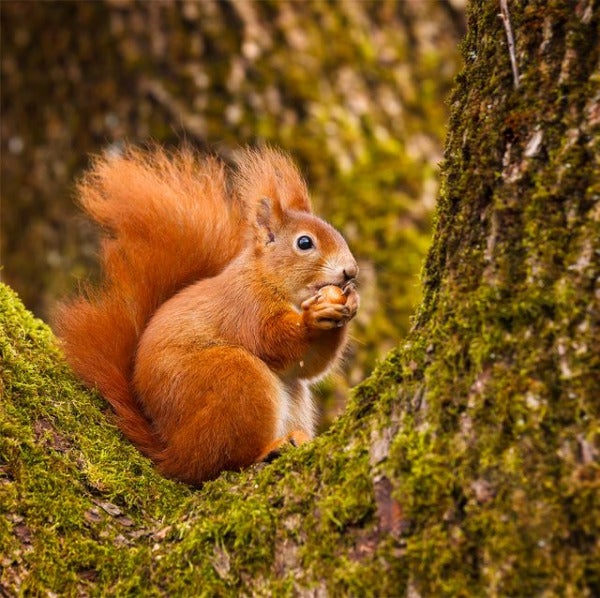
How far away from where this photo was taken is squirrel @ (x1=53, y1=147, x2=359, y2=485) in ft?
7.11

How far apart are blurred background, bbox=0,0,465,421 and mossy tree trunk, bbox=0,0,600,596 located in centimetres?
228

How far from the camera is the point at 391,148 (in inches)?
168

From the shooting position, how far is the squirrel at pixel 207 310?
2166 mm

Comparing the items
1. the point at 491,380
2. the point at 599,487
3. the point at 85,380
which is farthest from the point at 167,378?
the point at 599,487

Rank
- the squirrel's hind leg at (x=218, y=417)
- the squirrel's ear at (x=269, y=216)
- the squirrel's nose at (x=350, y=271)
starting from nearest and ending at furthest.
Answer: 1. the squirrel's hind leg at (x=218, y=417)
2. the squirrel's nose at (x=350, y=271)
3. the squirrel's ear at (x=269, y=216)

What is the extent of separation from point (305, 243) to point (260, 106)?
180cm

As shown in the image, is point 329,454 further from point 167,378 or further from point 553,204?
point 167,378

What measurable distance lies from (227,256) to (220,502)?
115 cm

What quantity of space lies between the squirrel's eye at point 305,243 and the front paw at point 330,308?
0.59 feet

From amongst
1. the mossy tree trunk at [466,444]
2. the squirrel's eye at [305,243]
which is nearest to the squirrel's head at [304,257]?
the squirrel's eye at [305,243]

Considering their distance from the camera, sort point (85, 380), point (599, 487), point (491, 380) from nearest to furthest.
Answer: point (599, 487) → point (491, 380) → point (85, 380)

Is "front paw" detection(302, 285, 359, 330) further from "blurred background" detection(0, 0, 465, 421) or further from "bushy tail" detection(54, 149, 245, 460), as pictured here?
"blurred background" detection(0, 0, 465, 421)

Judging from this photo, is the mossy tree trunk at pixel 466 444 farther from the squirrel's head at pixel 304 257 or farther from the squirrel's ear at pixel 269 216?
the squirrel's ear at pixel 269 216

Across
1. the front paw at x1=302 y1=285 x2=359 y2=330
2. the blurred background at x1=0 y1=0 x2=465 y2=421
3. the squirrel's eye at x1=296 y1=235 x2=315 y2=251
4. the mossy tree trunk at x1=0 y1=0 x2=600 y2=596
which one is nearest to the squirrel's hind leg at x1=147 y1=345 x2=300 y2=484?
the front paw at x1=302 y1=285 x2=359 y2=330
